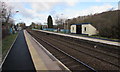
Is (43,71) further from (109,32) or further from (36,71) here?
(109,32)

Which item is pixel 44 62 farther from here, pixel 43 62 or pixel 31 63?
pixel 31 63

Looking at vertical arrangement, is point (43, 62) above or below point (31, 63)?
below

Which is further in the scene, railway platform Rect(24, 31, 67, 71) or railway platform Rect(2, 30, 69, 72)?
Answer: railway platform Rect(24, 31, 67, 71)

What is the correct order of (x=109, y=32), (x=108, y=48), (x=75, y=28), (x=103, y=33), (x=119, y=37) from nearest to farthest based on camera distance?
(x=108, y=48) < (x=119, y=37) < (x=109, y=32) < (x=103, y=33) < (x=75, y=28)

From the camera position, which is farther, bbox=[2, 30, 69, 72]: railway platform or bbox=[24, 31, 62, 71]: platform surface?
bbox=[24, 31, 62, 71]: platform surface

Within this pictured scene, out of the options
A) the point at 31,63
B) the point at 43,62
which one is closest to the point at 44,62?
the point at 43,62

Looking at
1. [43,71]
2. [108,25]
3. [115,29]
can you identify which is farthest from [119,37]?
[43,71]

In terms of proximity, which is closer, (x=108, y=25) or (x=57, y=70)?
(x=57, y=70)

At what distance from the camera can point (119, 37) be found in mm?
21016

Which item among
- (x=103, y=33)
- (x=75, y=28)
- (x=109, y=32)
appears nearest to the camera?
(x=109, y=32)

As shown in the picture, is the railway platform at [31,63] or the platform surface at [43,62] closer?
the railway platform at [31,63]

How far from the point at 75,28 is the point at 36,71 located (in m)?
32.5

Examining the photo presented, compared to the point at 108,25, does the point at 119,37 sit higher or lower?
lower

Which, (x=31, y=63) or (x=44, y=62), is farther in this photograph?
(x=44, y=62)
